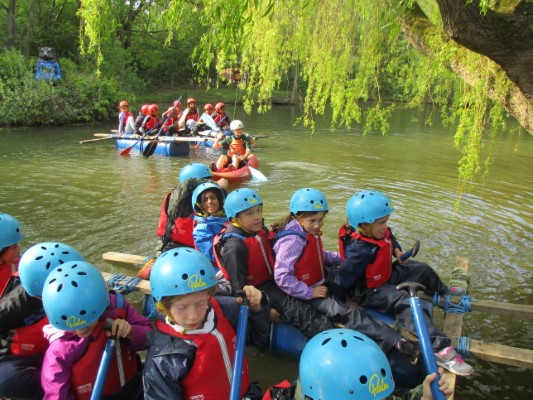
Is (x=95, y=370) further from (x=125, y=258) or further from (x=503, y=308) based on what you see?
(x=503, y=308)

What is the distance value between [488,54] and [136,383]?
3.48m

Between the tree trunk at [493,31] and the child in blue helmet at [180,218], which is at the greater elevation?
the tree trunk at [493,31]

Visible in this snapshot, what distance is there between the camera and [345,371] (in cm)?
190

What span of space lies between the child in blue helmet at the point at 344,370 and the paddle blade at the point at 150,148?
11.6 m

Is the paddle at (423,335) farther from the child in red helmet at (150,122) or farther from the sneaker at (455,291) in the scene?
the child in red helmet at (150,122)

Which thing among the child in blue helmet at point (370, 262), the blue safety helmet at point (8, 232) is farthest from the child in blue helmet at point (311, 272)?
the blue safety helmet at point (8, 232)

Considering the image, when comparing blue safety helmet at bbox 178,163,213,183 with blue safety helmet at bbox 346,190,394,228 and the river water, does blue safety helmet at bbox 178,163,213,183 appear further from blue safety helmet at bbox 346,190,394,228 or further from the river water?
blue safety helmet at bbox 346,190,394,228

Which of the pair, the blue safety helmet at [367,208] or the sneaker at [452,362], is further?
the blue safety helmet at [367,208]

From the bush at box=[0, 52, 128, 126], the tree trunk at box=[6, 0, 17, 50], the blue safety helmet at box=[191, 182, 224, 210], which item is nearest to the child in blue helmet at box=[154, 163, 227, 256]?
the blue safety helmet at box=[191, 182, 224, 210]

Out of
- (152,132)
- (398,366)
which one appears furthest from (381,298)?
(152,132)

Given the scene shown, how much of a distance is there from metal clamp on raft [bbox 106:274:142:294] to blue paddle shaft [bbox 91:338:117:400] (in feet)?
5.30

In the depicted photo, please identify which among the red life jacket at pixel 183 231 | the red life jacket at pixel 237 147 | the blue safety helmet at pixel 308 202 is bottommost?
the red life jacket at pixel 183 231

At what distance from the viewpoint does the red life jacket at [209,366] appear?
2.66m

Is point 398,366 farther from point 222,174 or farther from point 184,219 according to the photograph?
point 222,174
